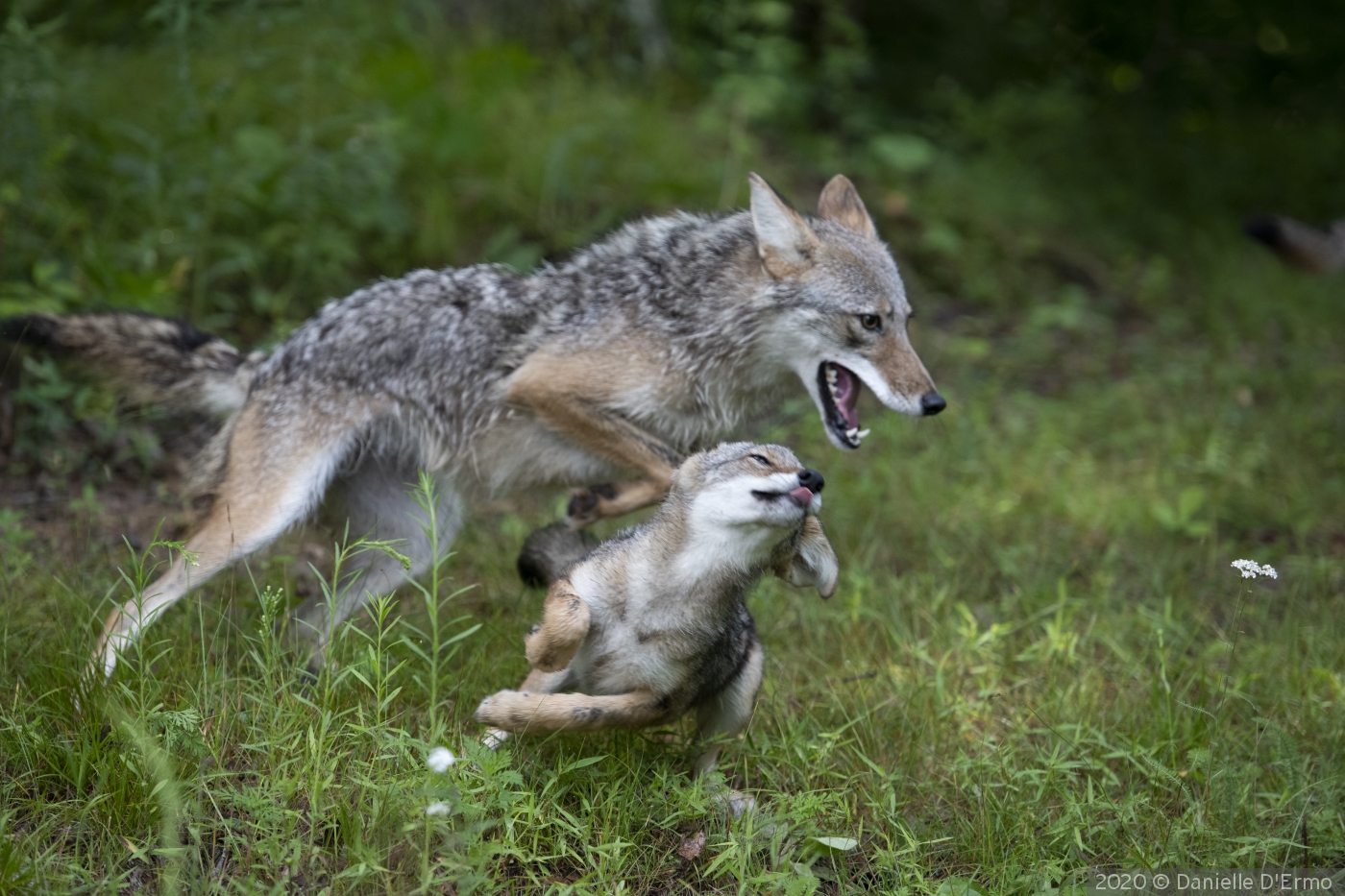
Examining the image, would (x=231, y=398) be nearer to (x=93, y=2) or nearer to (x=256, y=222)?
(x=256, y=222)

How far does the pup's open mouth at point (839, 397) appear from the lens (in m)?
5.00

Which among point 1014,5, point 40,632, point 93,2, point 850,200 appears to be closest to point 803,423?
point 850,200

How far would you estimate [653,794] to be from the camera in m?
3.66

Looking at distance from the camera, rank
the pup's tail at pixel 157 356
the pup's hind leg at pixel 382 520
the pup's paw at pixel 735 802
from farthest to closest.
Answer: the pup's tail at pixel 157 356, the pup's hind leg at pixel 382 520, the pup's paw at pixel 735 802

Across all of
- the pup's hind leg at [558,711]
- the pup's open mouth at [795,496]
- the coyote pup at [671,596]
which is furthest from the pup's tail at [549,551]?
the pup's open mouth at [795,496]

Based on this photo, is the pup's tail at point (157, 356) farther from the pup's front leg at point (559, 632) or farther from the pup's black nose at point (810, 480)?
Answer: the pup's black nose at point (810, 480)

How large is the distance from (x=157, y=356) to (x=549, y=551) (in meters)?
2.27

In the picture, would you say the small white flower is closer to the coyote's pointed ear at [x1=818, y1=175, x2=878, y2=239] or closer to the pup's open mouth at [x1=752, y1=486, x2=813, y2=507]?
the pup's open mouth at [x1=752, y1=486, x2=813, y2=507]

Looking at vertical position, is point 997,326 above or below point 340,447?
below

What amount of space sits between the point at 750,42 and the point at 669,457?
5104 mm

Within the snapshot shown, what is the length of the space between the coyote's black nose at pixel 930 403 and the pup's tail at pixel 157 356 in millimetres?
3061

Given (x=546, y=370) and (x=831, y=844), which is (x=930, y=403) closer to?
(x=546, y=370)

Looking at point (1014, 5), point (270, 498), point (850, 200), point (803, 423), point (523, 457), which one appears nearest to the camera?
point (270, 498)

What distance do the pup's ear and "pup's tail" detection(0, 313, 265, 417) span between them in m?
2.83
